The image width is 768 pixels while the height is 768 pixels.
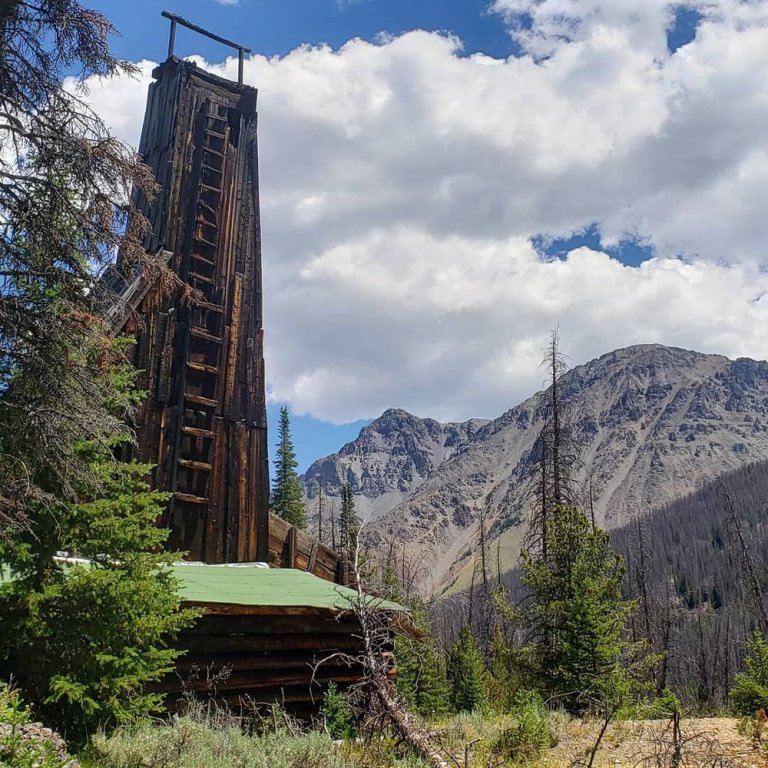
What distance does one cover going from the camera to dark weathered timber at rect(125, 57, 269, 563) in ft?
52.9

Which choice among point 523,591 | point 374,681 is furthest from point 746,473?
point 374,681

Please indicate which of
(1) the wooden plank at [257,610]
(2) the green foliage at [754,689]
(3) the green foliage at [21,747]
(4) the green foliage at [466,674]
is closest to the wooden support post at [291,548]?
(1) the wooden plank at [257,610]

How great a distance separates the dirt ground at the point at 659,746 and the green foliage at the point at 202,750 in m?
2.82

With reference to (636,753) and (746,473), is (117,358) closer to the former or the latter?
(636,753)

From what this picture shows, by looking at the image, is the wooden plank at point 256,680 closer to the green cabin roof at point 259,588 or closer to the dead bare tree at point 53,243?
the green cabin roof at point 259,588

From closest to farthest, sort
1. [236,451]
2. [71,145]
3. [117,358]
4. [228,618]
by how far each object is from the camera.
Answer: [71,145] → [117,358] → [228,618] → [236,451]

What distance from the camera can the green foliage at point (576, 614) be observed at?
1456 cm

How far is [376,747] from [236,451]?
1067cm

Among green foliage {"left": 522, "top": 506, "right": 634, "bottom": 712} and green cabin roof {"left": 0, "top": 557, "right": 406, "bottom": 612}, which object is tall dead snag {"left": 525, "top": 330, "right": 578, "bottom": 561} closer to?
green foliage {"left": 522, "top": 506, "right": 634, "bottom": 712}

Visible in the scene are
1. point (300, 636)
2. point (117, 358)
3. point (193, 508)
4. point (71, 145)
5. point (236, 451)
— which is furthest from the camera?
point (236, 451)

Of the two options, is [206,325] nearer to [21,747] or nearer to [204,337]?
[204,337]

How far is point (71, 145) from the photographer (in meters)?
7.48

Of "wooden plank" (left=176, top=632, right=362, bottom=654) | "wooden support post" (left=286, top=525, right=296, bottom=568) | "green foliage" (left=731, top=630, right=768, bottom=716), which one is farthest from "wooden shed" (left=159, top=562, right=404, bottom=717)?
"green foliage" (left=731, top=630, right=768, bottom=716)

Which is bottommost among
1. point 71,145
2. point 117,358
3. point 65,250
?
point 117,358
